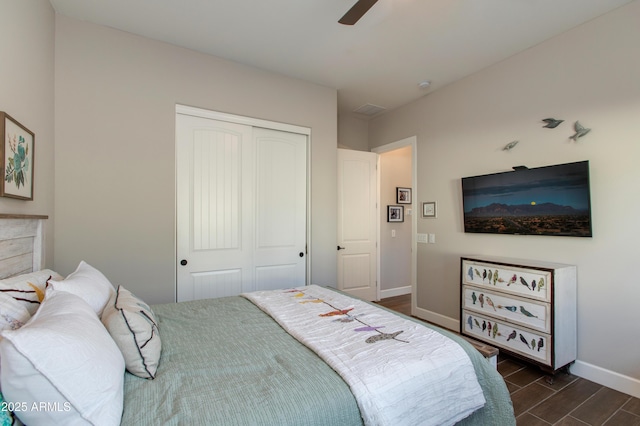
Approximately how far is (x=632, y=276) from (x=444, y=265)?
5.35 ft

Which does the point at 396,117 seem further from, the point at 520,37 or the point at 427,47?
the point at 520,37

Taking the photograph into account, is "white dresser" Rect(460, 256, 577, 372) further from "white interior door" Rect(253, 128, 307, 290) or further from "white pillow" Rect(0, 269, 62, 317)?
"white pillow" Rect(0, 269, 62, 317)

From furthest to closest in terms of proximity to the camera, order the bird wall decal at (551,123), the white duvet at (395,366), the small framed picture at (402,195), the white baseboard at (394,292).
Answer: the small framed picture at (402,195) < the white baseboard at (394,292) < the bird wall decal at (551,123) < the white duvet at (395,366)

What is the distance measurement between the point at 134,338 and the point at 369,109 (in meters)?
4.01

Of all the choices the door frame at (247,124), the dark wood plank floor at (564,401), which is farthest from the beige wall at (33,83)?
the dark wood plank floor at (564,401)

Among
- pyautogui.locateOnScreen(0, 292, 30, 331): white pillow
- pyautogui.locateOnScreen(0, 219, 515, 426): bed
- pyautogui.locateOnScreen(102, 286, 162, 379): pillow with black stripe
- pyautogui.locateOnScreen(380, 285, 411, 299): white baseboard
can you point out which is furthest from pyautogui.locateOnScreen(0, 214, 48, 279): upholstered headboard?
pyautogui.locateOnScreen(380, 285, 411, 299): white baseboard

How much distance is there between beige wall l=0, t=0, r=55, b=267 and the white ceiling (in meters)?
0.43

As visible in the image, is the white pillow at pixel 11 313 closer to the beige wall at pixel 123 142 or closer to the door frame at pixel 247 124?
the beige wall at pixel 123 142

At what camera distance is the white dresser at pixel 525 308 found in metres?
2.38

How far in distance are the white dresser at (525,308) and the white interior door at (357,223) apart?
5.34ft

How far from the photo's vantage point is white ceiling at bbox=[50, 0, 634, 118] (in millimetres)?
2318

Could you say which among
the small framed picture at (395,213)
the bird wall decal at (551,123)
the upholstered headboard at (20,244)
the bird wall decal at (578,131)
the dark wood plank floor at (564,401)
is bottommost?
the dark wood plank floor at (564,401)

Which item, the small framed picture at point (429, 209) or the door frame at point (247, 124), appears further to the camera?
the small framed picture at point (429, 209)

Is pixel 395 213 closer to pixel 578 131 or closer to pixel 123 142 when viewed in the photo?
pixel 578 131
